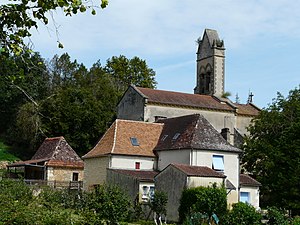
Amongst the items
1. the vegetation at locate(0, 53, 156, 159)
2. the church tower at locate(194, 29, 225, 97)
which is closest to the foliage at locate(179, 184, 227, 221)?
the vegetation at locate(0, 53, 156, 159)

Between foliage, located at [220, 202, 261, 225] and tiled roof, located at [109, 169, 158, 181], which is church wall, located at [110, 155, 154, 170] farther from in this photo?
foliage, located at [220, 202, 261, 225]


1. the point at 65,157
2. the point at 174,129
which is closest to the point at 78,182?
the point at 65,157

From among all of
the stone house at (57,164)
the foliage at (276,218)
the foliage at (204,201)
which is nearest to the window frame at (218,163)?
the foliage at (204,201)

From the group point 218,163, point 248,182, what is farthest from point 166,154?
point 248,182

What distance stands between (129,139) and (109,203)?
16167mm

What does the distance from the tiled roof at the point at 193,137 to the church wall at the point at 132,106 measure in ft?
25.8

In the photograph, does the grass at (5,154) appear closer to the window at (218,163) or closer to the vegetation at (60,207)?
the vegetation at (60,207)

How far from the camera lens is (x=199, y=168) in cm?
3353

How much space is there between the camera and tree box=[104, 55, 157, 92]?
70125 mm

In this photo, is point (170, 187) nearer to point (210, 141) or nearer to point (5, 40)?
point (210, 141)

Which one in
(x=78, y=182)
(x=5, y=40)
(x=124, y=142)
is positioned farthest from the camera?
(x=78, y=182)

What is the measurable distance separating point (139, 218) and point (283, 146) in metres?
15.3

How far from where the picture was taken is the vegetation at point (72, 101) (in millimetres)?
57469

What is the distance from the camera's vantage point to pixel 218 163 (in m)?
36.8
